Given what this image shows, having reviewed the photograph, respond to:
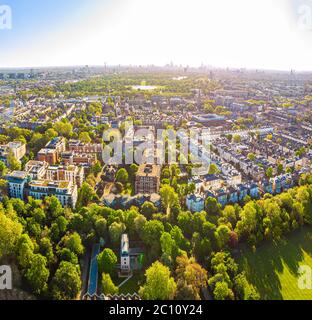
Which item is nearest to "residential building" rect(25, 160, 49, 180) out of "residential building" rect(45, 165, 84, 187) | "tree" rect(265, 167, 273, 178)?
"residential building" rect(45, 165, 84, 187)

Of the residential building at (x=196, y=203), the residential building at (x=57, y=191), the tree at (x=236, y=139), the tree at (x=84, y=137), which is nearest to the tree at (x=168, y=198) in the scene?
the residential building at (x=196, y=203)

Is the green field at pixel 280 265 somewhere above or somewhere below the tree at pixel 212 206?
below

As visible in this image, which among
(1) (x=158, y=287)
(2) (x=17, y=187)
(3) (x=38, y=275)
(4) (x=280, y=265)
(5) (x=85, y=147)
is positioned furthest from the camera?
(5) (x=85, y=147)

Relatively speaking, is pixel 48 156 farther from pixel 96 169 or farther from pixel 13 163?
pixel 96 169

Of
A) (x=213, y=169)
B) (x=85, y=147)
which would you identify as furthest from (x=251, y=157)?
(x=85, y=147)

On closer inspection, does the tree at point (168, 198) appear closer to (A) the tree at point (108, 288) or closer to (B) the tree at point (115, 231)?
(B) the tree at point (115, 231)

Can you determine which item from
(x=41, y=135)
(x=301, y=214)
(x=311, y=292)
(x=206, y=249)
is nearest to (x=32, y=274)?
(x=206, y=249)

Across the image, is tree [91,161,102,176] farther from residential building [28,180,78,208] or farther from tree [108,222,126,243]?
tree [108,222,126,243]
